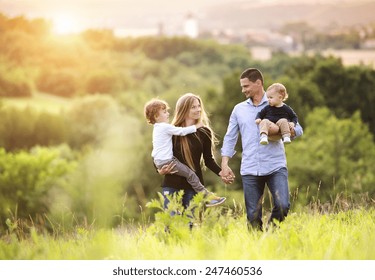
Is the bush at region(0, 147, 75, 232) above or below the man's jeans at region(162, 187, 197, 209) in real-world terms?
below

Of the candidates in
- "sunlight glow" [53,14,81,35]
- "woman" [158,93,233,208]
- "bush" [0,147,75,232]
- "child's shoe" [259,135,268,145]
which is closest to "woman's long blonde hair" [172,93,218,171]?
"woman" [158,93,233,208]

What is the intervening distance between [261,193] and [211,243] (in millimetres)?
957

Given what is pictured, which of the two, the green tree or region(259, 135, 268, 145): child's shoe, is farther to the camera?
the green tree

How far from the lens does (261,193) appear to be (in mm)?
5609

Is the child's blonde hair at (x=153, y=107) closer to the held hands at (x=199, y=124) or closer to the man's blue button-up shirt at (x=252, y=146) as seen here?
the held hands at (x=199, y=124)

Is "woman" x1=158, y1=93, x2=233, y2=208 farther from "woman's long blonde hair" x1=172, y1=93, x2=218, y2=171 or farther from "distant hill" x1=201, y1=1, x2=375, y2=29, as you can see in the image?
"distant hill" x1=201, y1=1, x2=375, y2=29

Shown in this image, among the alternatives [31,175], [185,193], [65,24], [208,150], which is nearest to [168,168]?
[185,193]

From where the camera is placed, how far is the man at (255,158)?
5.47 metres

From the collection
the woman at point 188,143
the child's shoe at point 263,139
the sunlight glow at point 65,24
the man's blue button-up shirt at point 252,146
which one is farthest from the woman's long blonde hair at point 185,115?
the sunlight glow at point 65,24

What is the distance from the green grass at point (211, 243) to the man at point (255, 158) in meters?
0.22

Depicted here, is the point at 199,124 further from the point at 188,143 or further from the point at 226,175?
the point at 226,175

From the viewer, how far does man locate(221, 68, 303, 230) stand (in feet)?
18.0

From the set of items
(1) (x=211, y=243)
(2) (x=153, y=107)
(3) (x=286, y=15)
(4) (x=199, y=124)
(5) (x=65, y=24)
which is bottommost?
(1) (x=211, y=243)

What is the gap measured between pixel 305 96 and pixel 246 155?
105 ft
